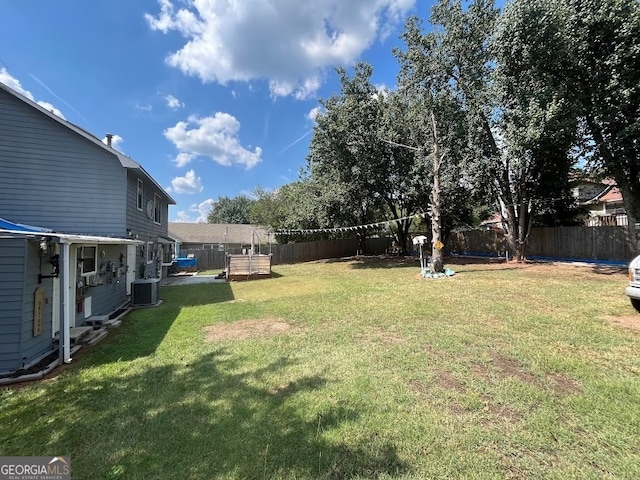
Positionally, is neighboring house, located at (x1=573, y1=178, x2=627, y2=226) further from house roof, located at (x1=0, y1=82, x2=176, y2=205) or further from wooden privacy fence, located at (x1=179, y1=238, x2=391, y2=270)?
house roof, located at (x1=0, y1=82, x2=176, y2=205)

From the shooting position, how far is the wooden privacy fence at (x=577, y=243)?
1323cm

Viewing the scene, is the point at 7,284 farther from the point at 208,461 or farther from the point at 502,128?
the point at 502,128

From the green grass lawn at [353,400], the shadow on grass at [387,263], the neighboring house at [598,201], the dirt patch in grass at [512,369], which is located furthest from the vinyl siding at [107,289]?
the neighboring house at [598,201]

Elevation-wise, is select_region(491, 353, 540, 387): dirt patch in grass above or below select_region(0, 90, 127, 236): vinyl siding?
below

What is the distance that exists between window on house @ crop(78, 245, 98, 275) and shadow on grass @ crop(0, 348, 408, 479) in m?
3.23

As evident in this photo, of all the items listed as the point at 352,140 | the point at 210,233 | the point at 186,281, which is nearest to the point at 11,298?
the point at 186,281

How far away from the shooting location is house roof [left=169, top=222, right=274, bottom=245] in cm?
3434

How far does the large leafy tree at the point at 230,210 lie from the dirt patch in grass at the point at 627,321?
59.8 meters

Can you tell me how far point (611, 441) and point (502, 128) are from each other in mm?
13828

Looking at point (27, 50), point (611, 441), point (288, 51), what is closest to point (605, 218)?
point (288, 51)

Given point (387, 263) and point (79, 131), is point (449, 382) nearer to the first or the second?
point (79, 131)

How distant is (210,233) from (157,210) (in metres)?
22.9

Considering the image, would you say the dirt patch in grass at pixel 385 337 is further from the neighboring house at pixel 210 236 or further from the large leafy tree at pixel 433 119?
the neighboring house at pixel 210 236

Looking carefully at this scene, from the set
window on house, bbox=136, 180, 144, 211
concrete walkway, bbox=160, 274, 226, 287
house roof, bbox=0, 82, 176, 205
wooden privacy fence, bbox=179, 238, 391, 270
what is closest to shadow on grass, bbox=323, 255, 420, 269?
wooden privacy fence, bbox=179, 238, 391, 270
